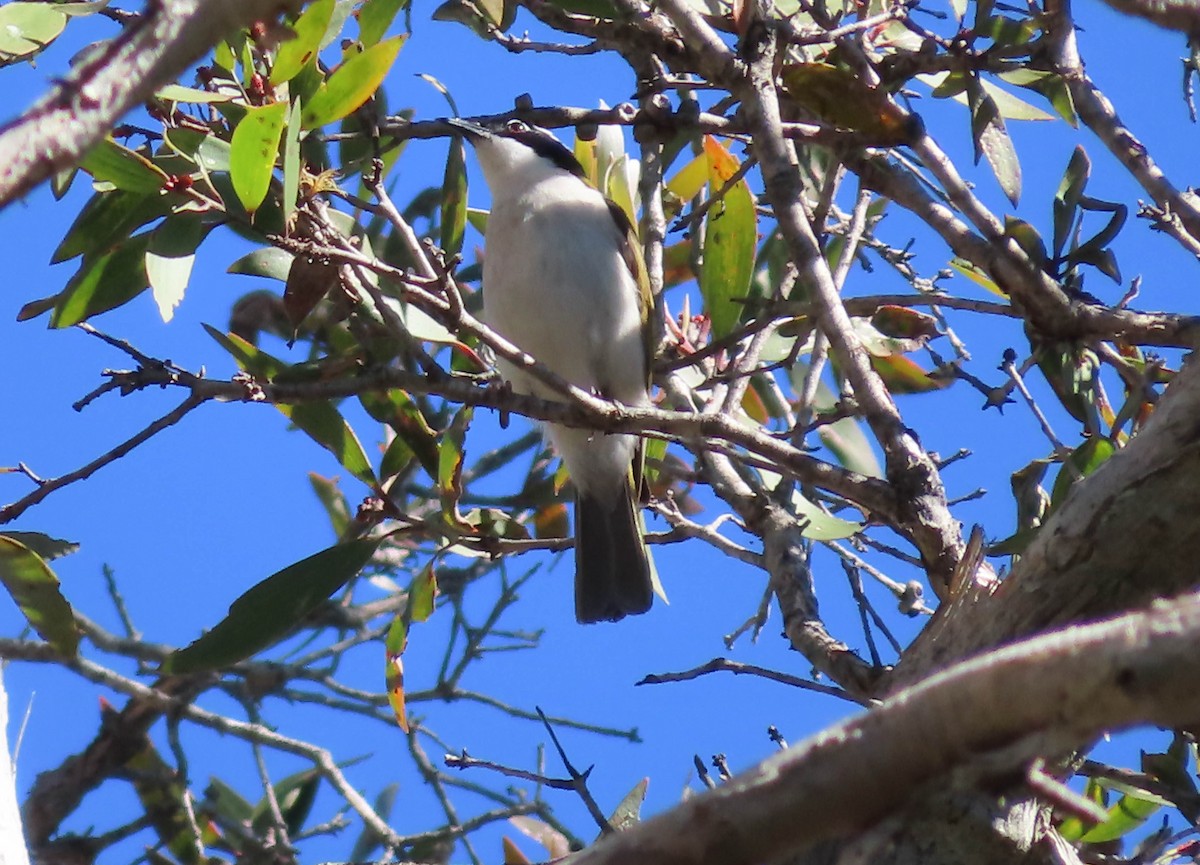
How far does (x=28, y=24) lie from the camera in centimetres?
258

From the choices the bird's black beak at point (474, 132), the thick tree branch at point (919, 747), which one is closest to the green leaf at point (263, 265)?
the bird's black beak at point (474, 132)

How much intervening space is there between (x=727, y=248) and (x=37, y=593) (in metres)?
1.70

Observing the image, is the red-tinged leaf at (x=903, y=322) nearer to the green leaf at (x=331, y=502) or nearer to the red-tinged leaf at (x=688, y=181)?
the red-tinged leaf at (x=688, y=181)

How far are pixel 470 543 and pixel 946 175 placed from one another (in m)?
1.38

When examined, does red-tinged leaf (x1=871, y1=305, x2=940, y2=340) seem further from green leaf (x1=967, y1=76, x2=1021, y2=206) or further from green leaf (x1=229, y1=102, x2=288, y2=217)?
green leaf (x1=229, y1=102, x2=288, y2=217)

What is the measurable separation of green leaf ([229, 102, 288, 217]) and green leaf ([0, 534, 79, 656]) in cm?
83

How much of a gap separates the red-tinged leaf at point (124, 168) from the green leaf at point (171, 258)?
0.30 m

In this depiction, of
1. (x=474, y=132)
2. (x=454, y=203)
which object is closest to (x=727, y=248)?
(x=454, y=203)

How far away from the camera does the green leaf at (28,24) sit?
8.39 feet

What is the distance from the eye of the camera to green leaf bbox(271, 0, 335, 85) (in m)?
2.70

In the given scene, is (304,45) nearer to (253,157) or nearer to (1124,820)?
(253,157)

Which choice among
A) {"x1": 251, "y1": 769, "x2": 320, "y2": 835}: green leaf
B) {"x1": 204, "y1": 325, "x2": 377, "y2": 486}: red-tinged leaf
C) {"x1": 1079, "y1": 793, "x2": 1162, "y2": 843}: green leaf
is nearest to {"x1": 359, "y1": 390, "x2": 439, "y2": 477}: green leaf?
{"x1": 204, "y1": 325, "x2": 377, "y2": 486}: red-tinged leaf

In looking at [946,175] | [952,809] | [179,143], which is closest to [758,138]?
[946,175]

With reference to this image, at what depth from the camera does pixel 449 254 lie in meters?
3.31
